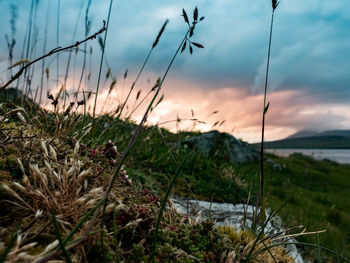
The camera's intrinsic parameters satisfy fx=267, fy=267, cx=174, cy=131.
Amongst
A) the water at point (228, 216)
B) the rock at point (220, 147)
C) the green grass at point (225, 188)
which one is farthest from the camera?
the rock at point (220, 147)

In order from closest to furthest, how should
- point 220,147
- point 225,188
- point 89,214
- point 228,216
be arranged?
1. point 89,214
2. point 228,216
3. point 225,188
4. point 220,147

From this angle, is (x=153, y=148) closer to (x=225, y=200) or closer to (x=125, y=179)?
(x=225, y=200)

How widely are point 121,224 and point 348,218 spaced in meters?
6.87

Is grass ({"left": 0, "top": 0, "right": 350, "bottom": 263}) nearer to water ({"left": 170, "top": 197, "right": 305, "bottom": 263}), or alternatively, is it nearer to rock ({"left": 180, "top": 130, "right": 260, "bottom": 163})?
water ({"left": 170, "top": 197, "right": 305, "bottom": 263})

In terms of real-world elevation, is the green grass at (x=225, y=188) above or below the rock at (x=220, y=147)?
below

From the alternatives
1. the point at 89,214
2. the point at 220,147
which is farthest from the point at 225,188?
the point at 89,214

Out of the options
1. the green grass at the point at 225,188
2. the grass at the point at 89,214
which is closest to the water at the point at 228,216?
the green grass at the point at 225,188

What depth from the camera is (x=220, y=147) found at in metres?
8.43

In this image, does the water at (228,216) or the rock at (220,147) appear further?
the rock at (220,147)

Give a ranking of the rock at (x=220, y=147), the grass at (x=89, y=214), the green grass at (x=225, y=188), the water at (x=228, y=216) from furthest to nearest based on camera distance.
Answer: the rock at (x=220, y=147)
the green grass at (x=225, y=188)
the water at (x=228, y=216)
the grass at (x=89, y=214)

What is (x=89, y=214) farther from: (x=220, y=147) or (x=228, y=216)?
(x=220, y=147)

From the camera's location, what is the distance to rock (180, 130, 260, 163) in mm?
8070

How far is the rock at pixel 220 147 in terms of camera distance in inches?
318

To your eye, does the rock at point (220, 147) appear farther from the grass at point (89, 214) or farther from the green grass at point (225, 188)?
the grass at point (89, 214)
